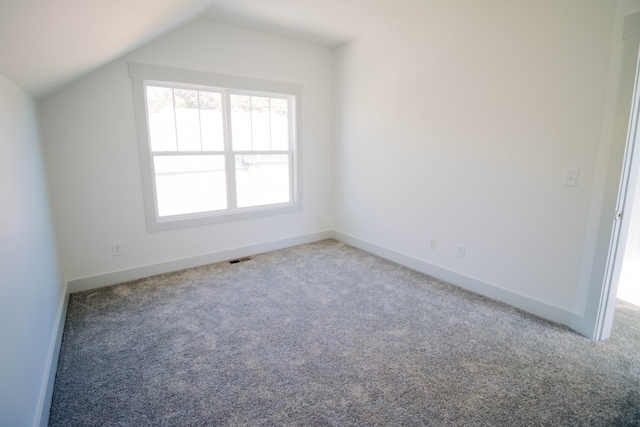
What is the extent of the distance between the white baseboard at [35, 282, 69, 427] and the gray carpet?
0.16ft

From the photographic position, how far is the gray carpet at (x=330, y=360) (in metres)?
1.66

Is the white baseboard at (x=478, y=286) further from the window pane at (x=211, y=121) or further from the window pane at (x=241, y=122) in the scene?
Answer: the window pane at (x=211, y=121)

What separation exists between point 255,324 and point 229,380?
2.03ft

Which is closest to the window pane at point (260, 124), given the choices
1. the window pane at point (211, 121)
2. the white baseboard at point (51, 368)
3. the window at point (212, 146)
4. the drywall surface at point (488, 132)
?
the window at point (212, 146)

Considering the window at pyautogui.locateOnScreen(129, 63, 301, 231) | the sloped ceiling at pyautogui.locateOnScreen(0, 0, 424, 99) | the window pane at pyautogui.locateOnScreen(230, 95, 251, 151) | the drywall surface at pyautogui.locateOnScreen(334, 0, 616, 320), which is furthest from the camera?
the window pane at pyautogui.locateOnScreen(230, 95, 251, 151)

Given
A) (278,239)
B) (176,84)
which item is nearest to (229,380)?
(278,239)

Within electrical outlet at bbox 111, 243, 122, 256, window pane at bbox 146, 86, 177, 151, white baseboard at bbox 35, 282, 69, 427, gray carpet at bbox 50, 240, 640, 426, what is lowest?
gray carpet at bbox 50, 240, 640, 426

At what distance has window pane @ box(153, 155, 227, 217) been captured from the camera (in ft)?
11.3

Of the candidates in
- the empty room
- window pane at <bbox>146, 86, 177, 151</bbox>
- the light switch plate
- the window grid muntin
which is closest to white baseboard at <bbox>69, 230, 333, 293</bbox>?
the empty room

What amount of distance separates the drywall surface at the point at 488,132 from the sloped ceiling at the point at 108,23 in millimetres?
502

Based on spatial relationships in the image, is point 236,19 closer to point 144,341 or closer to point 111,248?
point 111,248

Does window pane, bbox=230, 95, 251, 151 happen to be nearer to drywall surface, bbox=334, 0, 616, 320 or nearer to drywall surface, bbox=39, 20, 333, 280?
drywall surface, bbox=39, 20, 333, 280

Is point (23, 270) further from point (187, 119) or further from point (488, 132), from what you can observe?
point (488, 132)

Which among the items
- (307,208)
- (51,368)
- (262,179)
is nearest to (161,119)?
(262,179)
